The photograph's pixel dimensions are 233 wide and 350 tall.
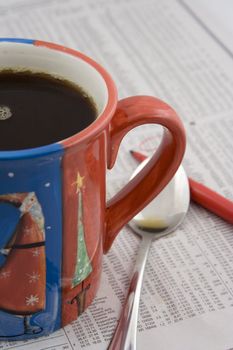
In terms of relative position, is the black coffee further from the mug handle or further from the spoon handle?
the spoon handle

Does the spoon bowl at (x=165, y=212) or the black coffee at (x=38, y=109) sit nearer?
the black coffee at (x=38, y=109)

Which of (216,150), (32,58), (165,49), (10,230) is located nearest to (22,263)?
(10,230)

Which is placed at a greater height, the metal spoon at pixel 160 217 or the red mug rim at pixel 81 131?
the red mug rim at pixel 81 131

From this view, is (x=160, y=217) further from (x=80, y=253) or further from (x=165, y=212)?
(x=80, y=253)

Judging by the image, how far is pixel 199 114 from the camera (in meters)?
0.61

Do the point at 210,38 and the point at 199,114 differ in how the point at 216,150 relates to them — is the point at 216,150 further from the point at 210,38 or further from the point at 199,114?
the point at 210,38

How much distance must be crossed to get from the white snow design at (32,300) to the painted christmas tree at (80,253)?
3cm

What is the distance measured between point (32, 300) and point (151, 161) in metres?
0.12

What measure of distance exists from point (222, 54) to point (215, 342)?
1.17 ft

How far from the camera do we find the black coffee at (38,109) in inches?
14.5

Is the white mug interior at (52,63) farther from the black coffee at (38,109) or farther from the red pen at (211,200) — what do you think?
the red pen at (211,200)

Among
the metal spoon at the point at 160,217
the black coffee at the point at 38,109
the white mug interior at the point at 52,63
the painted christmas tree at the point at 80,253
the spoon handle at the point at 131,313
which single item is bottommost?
the spoon handle at the point at 131,313

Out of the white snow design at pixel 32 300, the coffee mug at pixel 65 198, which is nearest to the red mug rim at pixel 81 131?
the coffee mug at pixel 65 198

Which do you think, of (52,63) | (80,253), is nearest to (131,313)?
(80,253)
